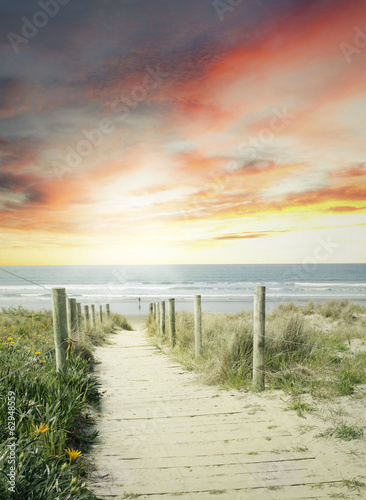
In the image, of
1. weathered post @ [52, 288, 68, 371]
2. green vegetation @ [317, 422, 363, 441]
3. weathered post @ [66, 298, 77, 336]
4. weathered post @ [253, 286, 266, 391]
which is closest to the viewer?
green vegetation @ [317, 422, 363, 441]

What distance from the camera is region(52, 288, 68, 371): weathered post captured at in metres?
4.56

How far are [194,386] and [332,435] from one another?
2698 millimetres

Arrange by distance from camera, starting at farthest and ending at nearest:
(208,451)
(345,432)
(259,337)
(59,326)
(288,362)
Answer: (288,362) → (259,337) → (59,326) → (345,432) → (208,451)

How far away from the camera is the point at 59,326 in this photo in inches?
183

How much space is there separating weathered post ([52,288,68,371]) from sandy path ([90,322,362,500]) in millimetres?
961

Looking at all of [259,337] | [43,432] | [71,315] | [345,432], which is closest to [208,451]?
[345,432]

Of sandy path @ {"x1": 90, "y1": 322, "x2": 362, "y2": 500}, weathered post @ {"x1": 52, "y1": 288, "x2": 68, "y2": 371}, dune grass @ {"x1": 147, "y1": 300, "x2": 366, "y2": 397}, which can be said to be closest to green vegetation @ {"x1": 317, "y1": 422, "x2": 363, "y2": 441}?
sandy path @ {"x1": 90, "y1": 322, "x2": 362, "y2": 500}

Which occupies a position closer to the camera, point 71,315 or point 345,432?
point 345,432

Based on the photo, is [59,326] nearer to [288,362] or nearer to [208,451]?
[208,451]

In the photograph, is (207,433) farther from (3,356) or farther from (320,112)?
(320,112)

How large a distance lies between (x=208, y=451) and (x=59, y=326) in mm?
2633

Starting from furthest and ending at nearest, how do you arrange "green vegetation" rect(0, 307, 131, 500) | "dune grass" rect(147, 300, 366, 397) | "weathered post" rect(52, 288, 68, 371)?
1. "dune grass" rect(147, 300, 366, 397)
2. "weathered post" rect(52, 288, 68, 371)
3. "green vegetation" rect(0, 307, 131, 500)

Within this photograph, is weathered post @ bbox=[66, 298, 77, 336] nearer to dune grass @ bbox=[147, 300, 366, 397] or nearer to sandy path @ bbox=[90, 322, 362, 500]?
dune grass @ bbox=[147, 300, 366, 397]

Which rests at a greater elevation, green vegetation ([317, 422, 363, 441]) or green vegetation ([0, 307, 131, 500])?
green vegetation ([0, 307, 131, 500])
